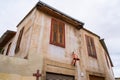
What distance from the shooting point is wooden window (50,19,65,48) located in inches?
331

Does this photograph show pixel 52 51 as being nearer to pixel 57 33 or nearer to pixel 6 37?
pixel 57 33

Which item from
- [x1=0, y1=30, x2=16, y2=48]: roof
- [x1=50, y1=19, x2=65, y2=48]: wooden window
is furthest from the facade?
[x1=0, y1=30, x2=16, y2=48]: roof

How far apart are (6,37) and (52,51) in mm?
5762

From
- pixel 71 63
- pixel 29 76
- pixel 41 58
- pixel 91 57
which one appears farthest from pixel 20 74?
pixel 91 57

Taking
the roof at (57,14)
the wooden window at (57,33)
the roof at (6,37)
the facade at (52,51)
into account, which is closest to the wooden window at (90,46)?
the facade at (52,51)

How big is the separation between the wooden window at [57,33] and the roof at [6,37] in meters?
3.98

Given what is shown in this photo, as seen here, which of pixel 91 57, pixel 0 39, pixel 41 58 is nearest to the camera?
pixel 41 58

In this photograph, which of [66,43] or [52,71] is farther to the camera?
[66,43]

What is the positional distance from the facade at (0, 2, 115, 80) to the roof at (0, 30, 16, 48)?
0.14 m

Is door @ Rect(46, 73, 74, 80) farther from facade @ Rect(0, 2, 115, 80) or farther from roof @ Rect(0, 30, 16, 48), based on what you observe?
roof @ Rect(0, 30, 16, 48)

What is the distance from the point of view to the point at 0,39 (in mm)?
12156

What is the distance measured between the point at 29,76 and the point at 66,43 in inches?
141

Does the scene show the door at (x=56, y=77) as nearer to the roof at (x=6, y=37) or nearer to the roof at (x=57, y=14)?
the roof at (x=57, y=14)

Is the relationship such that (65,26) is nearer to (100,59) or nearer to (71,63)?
(71,63)
